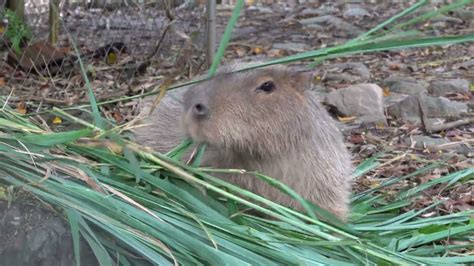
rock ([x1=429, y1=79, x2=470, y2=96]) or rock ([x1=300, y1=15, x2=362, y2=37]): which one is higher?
rock ([x1=429, y1=79, x2=470, y2=96])

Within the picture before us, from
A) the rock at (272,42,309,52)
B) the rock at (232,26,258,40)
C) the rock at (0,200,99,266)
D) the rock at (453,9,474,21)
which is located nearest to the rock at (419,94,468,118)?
the rock at (272,42,309,52)

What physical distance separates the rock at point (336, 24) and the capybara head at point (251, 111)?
5.30 metres

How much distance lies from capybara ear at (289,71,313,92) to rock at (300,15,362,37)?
5195 millimetres

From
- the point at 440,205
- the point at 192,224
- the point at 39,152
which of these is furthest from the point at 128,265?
the point at 440,205

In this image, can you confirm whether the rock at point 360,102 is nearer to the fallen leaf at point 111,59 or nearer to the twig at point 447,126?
the twig at point 447,126

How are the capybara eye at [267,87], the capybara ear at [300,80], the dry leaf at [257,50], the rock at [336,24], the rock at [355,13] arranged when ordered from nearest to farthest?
the capybara eye at [267,87] < the capybara ear at [300,80] < the dry leaf at [257,50] < the rock at [336,24] < the rock at [355,13]

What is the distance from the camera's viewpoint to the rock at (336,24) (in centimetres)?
867

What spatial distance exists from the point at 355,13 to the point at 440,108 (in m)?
4.34

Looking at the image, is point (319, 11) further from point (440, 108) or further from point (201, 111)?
point (201, 111)

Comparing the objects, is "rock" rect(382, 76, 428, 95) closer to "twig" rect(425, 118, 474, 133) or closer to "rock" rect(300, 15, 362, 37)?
"twig" rect(425, 118, 474, 133)

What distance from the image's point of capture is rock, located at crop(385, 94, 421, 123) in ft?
18.1

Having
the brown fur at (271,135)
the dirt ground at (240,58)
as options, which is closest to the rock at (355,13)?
the dirt ground at (240,58)

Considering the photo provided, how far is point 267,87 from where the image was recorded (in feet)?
10.6

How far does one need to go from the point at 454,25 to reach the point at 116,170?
665cm
